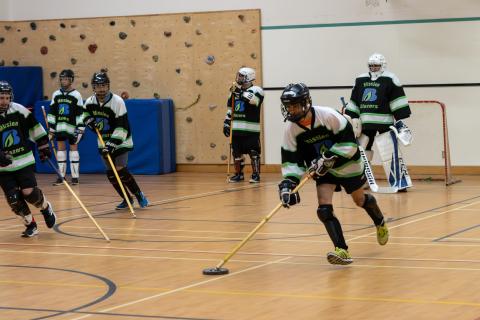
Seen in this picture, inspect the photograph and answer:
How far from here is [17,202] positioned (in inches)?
427

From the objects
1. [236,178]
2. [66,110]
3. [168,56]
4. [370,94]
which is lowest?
[236,178]

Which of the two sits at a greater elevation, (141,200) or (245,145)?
(245,145)

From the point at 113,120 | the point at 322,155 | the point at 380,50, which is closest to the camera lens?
the point at 322,155

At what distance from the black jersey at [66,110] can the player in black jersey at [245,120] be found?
2472mm

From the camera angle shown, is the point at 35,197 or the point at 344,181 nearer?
the point at 344,181

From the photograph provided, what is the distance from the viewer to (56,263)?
A: 30.0 feet

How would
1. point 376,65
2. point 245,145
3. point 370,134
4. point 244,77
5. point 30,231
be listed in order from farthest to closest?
point 245,145
point 244,77
point 370,134
point 376,65
point 30,231

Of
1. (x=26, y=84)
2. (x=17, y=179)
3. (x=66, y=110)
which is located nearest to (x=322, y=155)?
(x=17, y=179)

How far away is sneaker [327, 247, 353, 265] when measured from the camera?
8523 mm

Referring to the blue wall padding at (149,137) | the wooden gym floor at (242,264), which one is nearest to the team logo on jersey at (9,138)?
the wooden gym floor at (242,264)

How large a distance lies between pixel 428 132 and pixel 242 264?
9.38 meters

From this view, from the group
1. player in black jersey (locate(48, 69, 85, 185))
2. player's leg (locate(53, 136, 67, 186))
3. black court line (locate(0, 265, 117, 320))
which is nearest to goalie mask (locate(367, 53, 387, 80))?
player in black jersey (locate(48, 69, 85, 185))

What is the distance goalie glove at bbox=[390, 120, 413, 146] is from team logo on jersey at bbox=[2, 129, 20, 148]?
569cm

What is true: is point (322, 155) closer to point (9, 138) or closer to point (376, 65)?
point (9, 138)
